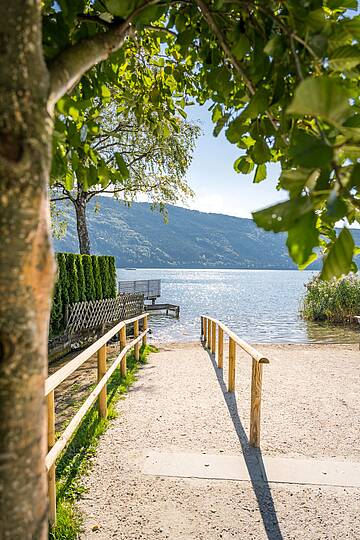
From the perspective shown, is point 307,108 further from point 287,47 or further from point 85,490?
point 85,490

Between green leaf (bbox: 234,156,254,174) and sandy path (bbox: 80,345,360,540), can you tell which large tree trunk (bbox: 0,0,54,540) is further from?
sandy path (bbox: 80,345,360,540)

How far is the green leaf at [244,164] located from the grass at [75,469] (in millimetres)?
2518

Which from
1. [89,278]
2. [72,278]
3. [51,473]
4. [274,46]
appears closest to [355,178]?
[274,46]

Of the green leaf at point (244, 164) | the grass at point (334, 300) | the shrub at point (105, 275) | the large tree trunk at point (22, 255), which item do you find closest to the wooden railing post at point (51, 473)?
the green leaf at point (244, 164)

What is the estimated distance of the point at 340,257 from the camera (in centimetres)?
79

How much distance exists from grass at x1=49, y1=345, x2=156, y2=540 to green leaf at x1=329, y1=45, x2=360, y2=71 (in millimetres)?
3002

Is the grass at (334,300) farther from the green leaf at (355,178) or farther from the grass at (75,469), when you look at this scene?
the green leaf at (355,178)

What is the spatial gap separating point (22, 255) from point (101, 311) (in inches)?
572

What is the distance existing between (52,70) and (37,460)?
0.80m

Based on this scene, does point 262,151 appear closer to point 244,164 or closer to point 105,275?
point 244,164

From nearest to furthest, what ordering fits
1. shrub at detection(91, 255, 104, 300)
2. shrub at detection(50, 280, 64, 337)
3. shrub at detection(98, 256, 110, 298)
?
shrub at detection(50, 280, 64, 337) < shrub at detection(91, 255, 104, 300) < shrub at detection(98, 256, 110, 298)

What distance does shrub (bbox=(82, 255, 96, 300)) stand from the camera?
48.3ft

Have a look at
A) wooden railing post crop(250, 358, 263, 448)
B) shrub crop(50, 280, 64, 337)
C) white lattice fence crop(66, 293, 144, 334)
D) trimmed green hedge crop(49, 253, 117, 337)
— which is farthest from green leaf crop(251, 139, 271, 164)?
white lattice fence crop(66, 293, 144, 334)

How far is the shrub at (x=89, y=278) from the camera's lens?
1473 cm
